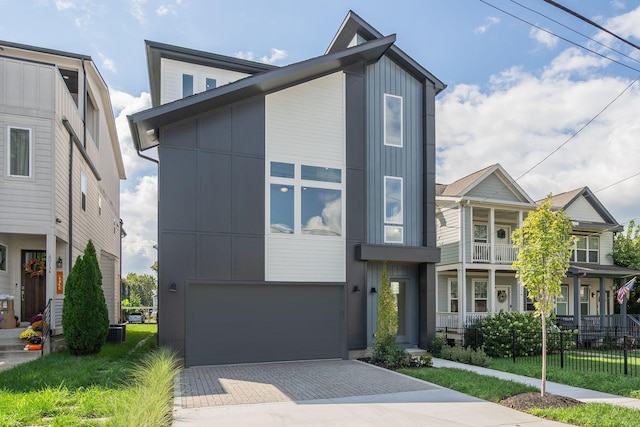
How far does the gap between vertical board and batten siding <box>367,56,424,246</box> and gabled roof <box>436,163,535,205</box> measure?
4701 mm

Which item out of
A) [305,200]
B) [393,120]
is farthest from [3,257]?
[393,120]

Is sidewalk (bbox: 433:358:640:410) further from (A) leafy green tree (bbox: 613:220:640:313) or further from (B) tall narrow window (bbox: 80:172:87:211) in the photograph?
(A) leafy green tree (bbox: 613:220:640:313)

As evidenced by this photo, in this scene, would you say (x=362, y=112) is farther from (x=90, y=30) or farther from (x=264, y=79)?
(x=90, y=30)

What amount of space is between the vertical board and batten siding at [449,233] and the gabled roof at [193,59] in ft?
31.5

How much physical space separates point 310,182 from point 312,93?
8.81ft

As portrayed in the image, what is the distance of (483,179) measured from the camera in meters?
18.8

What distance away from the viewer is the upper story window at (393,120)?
14.3 meters

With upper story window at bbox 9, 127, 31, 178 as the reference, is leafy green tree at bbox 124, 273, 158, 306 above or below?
below

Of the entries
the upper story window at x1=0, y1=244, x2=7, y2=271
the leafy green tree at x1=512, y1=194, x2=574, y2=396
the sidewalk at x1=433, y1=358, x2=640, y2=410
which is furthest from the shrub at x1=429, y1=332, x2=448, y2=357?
the upper story window at x1=0, y1=244, x2=7, y2=271

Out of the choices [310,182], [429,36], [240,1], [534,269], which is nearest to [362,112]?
[310,182]

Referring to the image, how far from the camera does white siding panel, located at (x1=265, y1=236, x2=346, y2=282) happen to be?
12.4m

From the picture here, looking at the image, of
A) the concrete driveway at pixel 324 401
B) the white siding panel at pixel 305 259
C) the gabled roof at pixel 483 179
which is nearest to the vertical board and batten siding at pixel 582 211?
the gabled roof at pixel 483 179

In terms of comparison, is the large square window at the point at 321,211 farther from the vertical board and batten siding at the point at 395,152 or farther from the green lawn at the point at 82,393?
the green lawn at the point at 82,393

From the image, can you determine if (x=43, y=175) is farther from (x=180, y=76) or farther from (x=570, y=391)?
(x=570, y=391)
